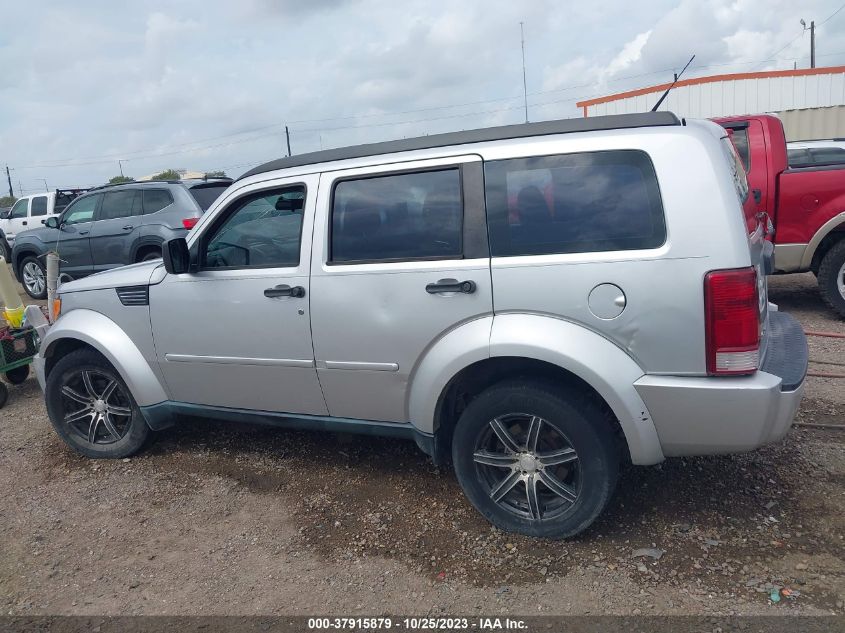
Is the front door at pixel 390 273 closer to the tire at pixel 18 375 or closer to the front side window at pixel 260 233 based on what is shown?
the front side window at pixel 260 233

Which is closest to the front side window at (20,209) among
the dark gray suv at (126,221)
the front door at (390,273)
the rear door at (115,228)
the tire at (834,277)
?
the dark gray suv at (126,221)

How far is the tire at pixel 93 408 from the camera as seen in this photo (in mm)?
4543

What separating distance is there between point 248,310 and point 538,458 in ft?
5.84

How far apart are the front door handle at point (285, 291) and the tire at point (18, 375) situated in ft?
13.7

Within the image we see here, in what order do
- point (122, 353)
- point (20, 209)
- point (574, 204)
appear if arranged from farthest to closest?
point (20, 209) → point (122, 353) → point (574, 204)

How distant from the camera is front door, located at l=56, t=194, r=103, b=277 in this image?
34.4ft

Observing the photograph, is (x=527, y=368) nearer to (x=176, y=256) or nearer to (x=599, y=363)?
(x=599, y=363)

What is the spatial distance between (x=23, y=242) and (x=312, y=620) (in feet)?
37.5

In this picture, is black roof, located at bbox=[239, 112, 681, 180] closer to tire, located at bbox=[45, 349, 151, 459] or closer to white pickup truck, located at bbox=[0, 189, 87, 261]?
tire, located at bbox=[45, 349, 151, 459]

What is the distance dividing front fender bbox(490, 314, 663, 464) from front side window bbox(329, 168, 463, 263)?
1.84 ft

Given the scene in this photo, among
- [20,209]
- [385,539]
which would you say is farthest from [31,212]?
[385,539]

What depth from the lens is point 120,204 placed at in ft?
33.7

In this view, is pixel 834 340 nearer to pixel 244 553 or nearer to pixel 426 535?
pixel 426 535

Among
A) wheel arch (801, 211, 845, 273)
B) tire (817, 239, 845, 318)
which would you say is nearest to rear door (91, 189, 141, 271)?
wheel arch (801, 211, 845, 273)
